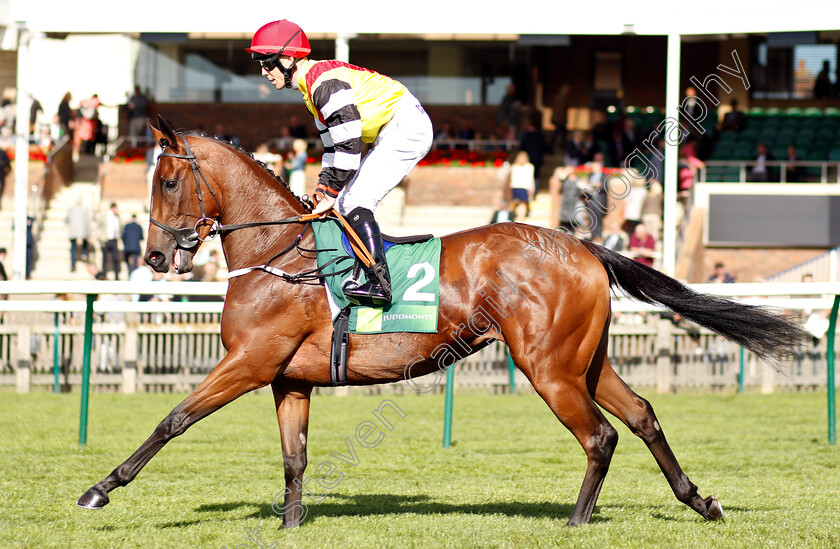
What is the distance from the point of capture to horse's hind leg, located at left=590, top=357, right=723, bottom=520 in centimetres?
495

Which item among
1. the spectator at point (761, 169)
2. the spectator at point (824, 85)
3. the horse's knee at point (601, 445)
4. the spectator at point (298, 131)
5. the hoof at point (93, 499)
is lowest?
the hoof at point (93, 499)

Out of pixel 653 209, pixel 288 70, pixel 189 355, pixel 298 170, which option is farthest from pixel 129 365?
pixel 653 209

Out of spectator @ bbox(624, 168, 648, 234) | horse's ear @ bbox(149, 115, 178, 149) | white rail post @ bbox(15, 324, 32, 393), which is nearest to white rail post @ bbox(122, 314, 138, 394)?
white rail post @ bbox(15, 324, 32, 393)

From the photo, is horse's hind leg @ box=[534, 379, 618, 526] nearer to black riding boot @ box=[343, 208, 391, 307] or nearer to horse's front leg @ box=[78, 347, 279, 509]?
black riding boot @ box=[343, 208, 391, 307]

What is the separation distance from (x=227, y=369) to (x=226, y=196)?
0.90m

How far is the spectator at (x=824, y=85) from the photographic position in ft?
70.3

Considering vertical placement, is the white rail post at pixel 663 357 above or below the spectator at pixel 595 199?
below

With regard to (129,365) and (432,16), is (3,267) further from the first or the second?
(432,16)

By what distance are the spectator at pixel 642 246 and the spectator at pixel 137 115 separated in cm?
1066

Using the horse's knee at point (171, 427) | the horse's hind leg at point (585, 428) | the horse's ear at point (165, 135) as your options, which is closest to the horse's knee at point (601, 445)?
the horse's hind leg at point (585, 428)

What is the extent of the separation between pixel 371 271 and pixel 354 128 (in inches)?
26.9

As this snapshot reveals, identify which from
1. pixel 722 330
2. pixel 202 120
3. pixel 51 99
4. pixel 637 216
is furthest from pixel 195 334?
pixel 51 99

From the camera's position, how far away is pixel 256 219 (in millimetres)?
4957

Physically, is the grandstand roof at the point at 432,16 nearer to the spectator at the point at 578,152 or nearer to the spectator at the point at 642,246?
the spectator at the point at 578,152
